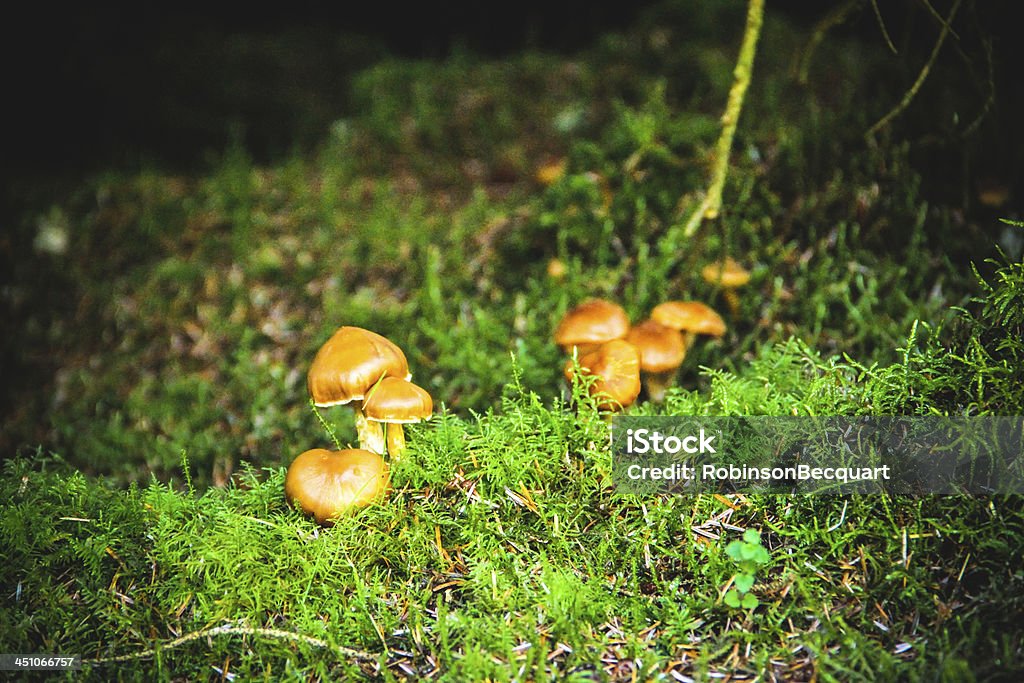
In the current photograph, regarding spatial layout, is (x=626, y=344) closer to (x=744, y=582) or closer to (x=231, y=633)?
(x=744, y=582)

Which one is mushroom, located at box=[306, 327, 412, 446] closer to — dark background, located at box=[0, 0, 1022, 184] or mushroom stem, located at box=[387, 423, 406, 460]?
mushroom stem, located at box=[387, 423, 406, 460]

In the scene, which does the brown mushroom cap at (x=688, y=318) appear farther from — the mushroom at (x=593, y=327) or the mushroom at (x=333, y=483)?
the mushroom at (x=333, y=483)

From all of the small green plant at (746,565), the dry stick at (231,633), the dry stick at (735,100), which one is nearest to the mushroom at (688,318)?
the dry stick at (735,100)

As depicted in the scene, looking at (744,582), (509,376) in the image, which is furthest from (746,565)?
(509,376)

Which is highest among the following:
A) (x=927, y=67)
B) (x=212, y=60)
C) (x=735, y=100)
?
(x=212, y=60)

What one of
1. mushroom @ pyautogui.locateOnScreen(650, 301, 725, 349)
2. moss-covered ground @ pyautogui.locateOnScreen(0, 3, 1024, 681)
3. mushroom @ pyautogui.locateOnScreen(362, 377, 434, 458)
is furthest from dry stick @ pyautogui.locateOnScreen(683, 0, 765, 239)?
mushroom @ pyautogui.locateOnScreen(362, 377, 434, 458)

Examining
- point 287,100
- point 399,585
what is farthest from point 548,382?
point 287,100
